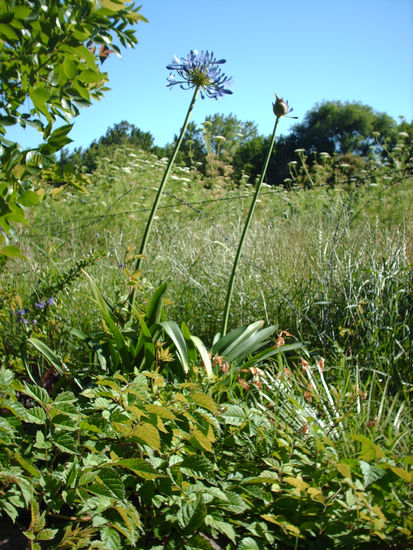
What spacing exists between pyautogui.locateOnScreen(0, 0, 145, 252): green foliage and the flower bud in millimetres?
829

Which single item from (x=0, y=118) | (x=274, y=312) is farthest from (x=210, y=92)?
(x=274, y=312)

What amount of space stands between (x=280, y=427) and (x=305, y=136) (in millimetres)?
16972

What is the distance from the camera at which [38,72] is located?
6.00 ft

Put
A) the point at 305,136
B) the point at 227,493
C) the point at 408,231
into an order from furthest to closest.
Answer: the point at 305,136 → the point at 408,231 → the point at 227,493

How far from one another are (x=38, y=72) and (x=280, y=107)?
1114mm

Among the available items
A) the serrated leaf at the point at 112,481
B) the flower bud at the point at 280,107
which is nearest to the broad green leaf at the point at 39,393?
the serrated leaf at the point at 112,481

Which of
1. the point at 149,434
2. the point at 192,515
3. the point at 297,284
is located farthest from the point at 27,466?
the point at 297,284

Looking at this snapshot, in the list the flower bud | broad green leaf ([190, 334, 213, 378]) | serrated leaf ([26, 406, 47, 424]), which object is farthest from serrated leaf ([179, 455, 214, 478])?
the flower bud

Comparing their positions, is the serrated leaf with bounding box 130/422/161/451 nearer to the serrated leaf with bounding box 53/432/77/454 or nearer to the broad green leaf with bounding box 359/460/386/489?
the serrated leaf with bounding box 53/432/77/454

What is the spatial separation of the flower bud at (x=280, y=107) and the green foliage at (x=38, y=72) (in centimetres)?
83

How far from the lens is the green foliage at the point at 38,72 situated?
156 cm

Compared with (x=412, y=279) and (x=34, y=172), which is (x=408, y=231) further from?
(x=34, y=172)

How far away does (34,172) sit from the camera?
1.65 m

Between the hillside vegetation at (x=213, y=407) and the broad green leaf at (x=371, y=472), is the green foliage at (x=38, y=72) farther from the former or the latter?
the broad green leaf at (x=371, y=472)
